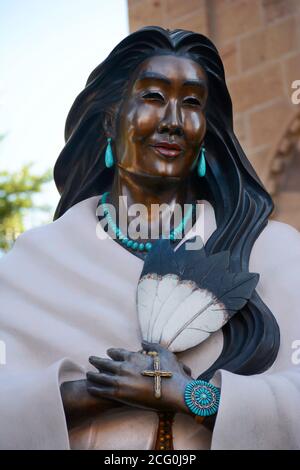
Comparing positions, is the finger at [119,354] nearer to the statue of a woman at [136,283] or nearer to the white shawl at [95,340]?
the statue of a woman at [136,283]

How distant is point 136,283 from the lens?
347 cm

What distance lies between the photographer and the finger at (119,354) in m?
3.13

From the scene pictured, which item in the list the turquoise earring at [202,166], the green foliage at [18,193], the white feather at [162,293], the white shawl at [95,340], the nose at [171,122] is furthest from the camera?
the green foliage at [18,193]

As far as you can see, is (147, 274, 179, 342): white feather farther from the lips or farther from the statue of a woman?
the lips

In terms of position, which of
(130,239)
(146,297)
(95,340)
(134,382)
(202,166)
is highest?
(202,166)

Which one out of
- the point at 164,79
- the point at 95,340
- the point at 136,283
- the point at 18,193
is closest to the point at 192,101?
the point at 164,79

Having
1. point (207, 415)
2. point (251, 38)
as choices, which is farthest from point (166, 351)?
point (251, 38)

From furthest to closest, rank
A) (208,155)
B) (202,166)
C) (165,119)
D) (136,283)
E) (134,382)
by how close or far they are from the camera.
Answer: (208,155), (202,166), (165,119), (136,283), (134,382)

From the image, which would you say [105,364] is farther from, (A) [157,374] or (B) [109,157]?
(B) [109,157]

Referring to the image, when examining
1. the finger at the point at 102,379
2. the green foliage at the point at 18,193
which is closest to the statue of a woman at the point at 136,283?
the finger at the point at 102,379

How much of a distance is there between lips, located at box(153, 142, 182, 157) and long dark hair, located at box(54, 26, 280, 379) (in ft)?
0.84

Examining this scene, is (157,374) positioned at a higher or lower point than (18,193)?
lower

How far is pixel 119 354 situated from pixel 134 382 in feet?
0.35

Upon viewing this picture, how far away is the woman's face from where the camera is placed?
3.58 meters
